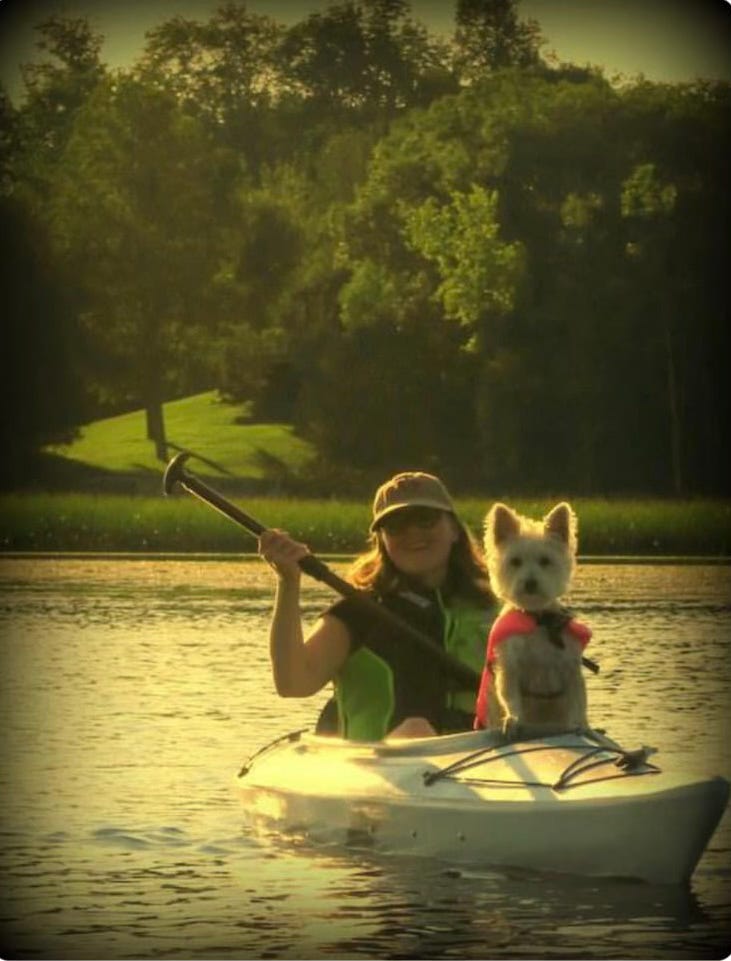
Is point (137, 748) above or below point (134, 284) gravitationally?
below

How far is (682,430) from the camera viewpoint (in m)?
29.9

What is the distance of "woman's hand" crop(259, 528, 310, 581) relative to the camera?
39.1 feet

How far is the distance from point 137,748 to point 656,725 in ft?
10.8

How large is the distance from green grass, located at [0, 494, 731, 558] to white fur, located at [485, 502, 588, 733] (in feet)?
76.4

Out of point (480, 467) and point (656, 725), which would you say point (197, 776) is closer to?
point (656, 725)

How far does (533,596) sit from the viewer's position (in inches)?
456

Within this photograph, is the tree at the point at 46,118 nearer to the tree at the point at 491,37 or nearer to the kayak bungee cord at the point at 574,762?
the tree at the point at 491,37

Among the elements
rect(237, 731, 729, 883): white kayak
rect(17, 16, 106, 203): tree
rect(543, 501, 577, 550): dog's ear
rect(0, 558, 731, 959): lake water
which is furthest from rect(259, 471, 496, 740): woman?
rect(17, 16, 106, 203): tree

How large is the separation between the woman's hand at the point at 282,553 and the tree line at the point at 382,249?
6919 millimetres

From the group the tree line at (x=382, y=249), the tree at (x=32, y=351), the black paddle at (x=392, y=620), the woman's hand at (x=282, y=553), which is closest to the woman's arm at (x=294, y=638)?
the woman's hand at (x=282, y=553)

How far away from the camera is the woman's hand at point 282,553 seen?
470 inches

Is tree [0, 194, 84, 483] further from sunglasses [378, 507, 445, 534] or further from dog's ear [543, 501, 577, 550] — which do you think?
dog's ear [543, 501, 577, 550]

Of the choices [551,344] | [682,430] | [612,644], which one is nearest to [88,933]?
[612,644]

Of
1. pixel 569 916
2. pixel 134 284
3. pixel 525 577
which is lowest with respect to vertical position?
pixel 569 916
